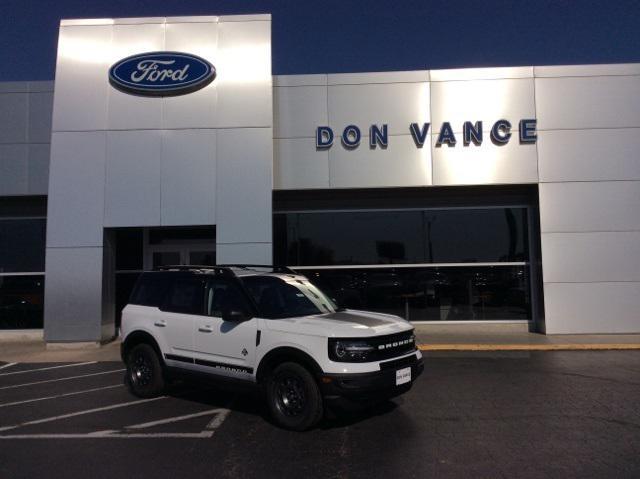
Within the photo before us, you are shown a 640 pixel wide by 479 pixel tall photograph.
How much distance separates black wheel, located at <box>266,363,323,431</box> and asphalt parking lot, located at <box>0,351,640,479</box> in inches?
6.5

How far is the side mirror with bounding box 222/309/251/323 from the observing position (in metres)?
6.40

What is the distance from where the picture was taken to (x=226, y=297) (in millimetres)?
6977

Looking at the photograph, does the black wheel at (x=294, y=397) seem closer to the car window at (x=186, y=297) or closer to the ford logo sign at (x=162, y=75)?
the car window at (x=186, y=297)

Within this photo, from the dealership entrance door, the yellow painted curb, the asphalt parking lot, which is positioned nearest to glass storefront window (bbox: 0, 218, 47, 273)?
the dealership entrance door

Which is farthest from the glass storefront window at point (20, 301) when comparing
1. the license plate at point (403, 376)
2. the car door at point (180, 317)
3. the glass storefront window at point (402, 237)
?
the license plate at point (403, 376)

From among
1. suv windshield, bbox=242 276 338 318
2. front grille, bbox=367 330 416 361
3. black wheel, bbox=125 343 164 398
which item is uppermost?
suv windshield, bbox=242 276 338 318

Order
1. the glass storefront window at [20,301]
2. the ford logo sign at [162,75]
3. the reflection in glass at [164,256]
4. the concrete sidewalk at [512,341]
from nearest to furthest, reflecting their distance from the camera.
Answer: the concrete sidewalk at [512,341] < the ford logo sign at [162,75] < the glass storefront window at [20,301] < the reflection in glass at [164,256]

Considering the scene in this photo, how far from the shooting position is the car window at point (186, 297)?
723cm

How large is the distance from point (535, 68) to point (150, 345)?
38.3 feet

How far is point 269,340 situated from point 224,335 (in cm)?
76

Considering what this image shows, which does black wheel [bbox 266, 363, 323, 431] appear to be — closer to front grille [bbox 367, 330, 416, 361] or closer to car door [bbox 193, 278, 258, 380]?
car door [bbox 193, 278, 258, 380]

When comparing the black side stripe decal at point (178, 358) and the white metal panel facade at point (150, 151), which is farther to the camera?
the white metal panel facade at point (150, 151)

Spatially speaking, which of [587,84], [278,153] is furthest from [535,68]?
[278,153]

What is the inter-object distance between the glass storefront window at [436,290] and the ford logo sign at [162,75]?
18.8ft
